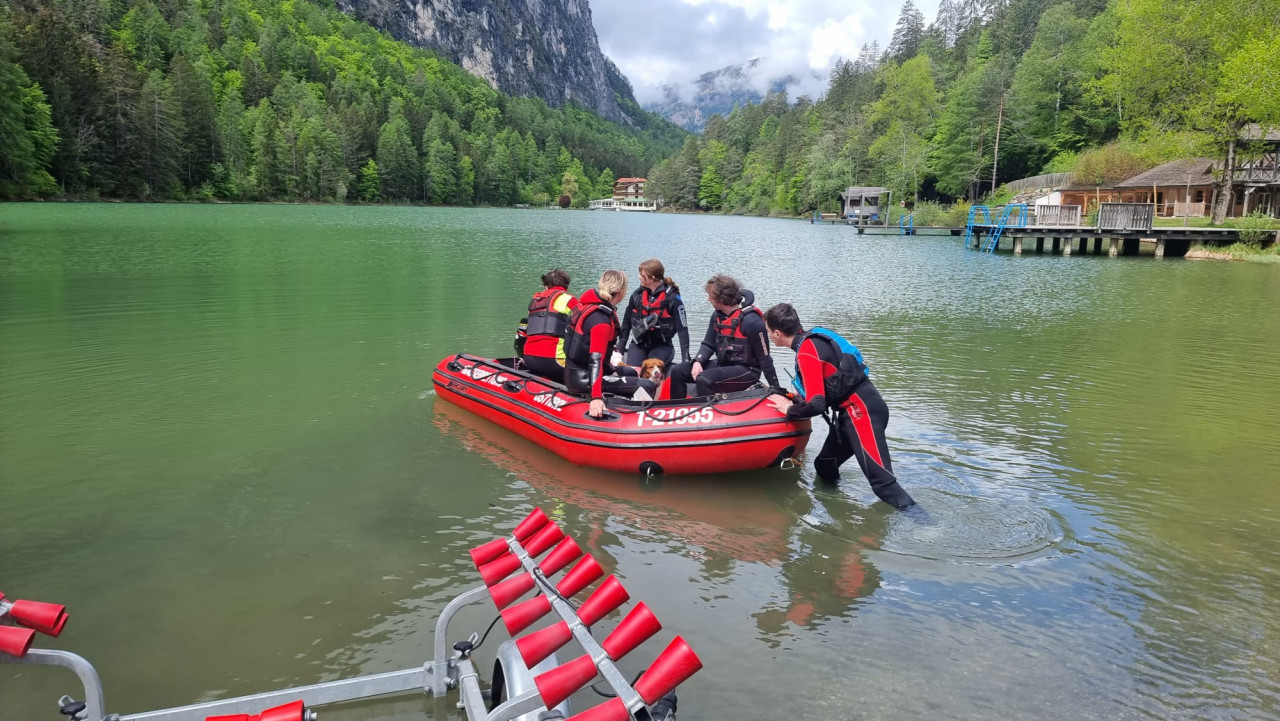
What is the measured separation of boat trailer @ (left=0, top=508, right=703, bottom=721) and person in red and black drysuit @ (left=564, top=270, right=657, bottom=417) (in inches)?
134

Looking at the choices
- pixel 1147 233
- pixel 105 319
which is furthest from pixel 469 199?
pixel 105 319

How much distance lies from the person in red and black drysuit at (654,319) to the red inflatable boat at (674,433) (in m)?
1.23

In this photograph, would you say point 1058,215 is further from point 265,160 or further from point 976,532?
point 265,160

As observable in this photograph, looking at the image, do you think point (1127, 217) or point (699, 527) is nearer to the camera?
point (699, 527)

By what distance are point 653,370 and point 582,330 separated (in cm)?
155

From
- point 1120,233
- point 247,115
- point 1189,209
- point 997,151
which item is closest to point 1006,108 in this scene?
point 997,151

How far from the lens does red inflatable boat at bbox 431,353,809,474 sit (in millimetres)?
7145

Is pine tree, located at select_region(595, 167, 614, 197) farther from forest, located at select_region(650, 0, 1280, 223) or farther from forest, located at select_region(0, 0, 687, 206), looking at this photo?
forest, located at select_region(650, 0, 1280, 223)

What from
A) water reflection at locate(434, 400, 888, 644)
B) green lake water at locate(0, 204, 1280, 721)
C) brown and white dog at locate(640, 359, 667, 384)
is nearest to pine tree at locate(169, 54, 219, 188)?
green lake water at locate(0, 204, 1280, 721)

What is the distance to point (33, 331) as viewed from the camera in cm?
1309

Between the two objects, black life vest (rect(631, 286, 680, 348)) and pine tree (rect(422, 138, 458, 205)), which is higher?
pine tree (rect(422, 138, 458, 205))

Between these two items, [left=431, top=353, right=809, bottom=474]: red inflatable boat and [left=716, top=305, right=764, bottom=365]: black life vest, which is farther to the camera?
[left=716, top=305, right=764, bottom=365]: black life vest

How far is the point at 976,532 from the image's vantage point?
6258 millimetres

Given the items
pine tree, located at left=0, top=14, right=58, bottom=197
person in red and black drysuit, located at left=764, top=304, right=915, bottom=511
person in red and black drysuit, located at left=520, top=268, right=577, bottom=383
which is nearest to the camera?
person in red and black drysuit, located at left=764, top=304, right=915, bottom=511
